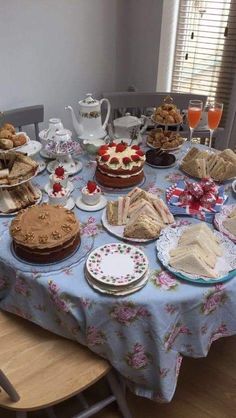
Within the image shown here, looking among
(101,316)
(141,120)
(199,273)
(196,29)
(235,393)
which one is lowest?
(235,393)

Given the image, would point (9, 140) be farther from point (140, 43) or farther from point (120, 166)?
point (140, 43)

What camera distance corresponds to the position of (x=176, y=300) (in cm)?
105

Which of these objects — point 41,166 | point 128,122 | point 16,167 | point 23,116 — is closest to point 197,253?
point 16,167

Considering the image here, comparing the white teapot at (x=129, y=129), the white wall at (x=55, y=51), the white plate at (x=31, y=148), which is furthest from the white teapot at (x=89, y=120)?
the white wall at (x=55, y=51)

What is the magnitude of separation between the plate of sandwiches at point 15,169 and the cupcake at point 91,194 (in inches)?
7.8

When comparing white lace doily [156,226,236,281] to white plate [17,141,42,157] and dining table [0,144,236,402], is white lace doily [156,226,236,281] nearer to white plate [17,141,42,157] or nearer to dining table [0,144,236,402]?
dining table [0,144,236,402]

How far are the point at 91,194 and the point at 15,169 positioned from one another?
29 centimetres

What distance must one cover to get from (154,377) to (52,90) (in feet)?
5.92

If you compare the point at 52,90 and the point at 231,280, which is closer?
the point at 231,280

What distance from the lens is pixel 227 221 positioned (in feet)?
4.24

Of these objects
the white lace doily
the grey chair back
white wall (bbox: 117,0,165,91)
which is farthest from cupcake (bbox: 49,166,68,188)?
white wall (bbox: 117,0,165,91)

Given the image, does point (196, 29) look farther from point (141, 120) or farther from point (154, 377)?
point (154, 377)

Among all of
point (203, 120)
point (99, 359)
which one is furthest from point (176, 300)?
point (203, 120)

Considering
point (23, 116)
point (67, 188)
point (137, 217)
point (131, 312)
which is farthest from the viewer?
point (23, 116)
